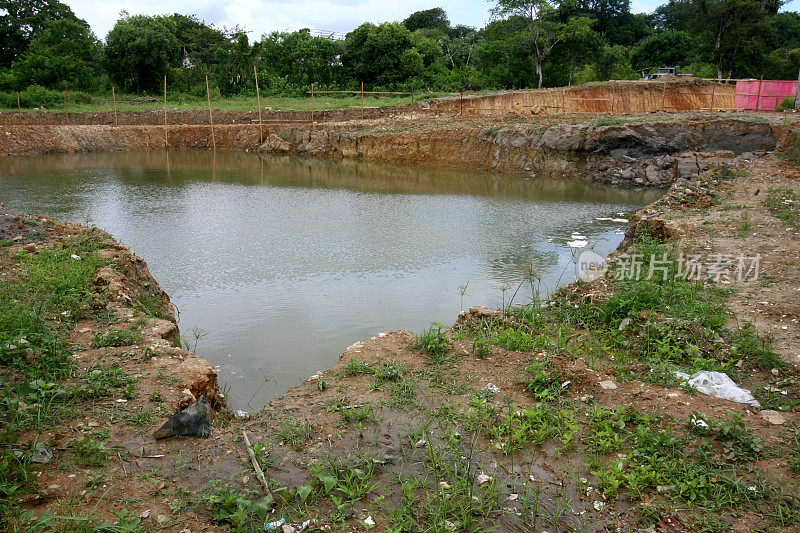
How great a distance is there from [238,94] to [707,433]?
102ft

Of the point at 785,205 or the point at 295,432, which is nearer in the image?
the point at 295,432

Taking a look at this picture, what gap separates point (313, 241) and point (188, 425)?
6031mm

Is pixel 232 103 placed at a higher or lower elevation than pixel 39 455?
higher

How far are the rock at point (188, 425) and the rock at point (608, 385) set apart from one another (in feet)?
8.92

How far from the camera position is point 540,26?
27703 millimetres

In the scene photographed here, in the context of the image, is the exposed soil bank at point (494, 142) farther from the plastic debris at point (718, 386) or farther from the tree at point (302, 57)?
the plastic debris at point (718, 386)

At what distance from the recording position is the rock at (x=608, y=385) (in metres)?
4.01

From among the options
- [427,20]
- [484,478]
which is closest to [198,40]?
[427,20]

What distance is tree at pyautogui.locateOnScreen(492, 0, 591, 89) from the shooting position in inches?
1083

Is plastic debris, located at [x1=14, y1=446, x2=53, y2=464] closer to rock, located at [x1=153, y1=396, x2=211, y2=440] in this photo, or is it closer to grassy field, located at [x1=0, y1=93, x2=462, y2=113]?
rock, located at [x1=153, y1=396, x2=211, y2=440]

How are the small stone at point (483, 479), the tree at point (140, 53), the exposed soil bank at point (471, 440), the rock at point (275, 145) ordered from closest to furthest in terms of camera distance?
the exposed soil bank at point (471, 440) → the small stone at point (483, 479) → the rock at point (275, 145) → the tree at point (140, 53)

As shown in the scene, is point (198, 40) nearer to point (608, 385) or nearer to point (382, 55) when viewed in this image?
point (382, 55)

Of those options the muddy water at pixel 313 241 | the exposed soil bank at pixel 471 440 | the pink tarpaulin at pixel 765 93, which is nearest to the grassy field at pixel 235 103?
the muddy water at pixel 313 241

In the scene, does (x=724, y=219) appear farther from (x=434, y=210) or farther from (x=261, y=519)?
(x=261, y=519)
